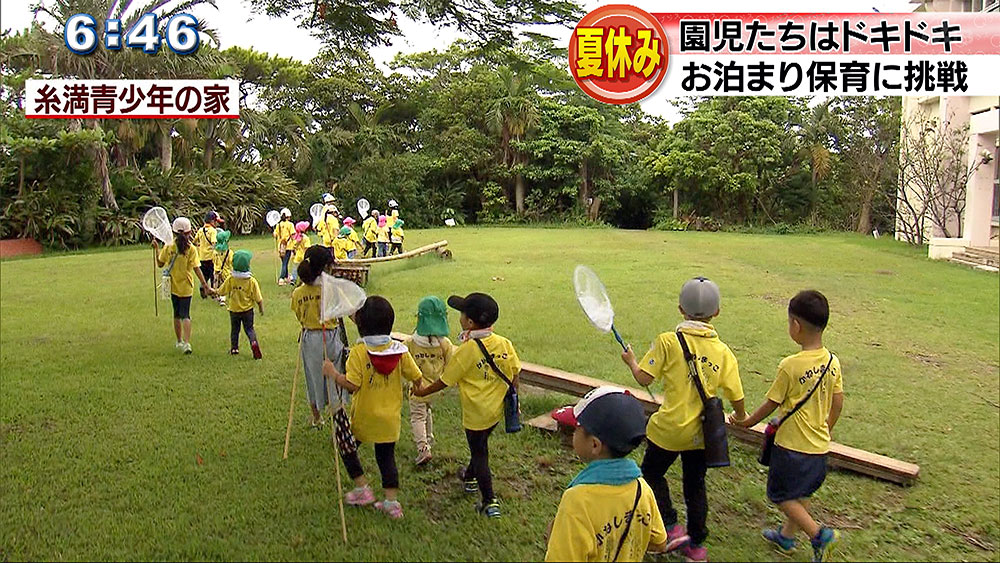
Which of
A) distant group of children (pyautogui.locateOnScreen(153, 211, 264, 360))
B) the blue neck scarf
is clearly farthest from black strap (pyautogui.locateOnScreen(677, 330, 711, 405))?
distant group of children (pyautogui.locateOnScreen(153, 211, 264, 360))

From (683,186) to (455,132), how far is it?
9.79 meters

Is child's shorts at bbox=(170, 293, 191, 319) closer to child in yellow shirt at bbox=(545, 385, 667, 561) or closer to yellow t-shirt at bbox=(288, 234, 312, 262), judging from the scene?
yellow t-shirt at bbox=(288, 234, 312, 262)

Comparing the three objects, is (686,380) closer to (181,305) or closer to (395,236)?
(181,305)

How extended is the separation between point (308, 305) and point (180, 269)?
10.3ft

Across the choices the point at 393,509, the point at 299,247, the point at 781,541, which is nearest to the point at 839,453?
the point at 781,541

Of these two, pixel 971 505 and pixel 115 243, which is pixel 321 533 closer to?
pixel 971 505

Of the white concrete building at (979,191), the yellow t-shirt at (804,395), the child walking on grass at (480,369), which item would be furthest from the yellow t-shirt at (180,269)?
the white concrete building at (979,191)

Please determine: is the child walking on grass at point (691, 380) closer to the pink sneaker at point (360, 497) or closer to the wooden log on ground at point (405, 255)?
the pink sneaker at point (360, 497)

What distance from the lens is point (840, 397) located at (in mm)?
3463

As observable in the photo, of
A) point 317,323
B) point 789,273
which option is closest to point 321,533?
point 317,323

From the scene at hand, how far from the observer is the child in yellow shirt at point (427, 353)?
13.9 ft

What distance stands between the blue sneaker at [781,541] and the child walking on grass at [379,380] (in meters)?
1.92

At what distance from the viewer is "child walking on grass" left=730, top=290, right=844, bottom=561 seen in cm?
337

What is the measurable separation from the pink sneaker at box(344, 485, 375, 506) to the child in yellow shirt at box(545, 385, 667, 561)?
2012mm
